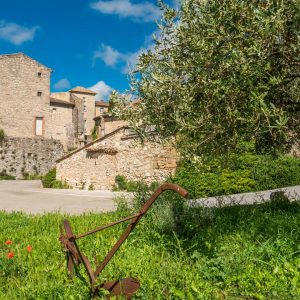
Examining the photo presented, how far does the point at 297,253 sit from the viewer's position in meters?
6.10

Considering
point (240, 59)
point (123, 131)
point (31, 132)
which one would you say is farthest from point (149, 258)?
point (31, 132)

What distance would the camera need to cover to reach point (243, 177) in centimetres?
1798

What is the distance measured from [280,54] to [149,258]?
376 centimetres

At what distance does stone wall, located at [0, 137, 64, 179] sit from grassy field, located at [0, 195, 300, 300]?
102 feet

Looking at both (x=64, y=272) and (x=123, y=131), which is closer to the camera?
(x=64, y=272)

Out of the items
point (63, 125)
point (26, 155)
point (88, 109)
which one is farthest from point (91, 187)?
point (88, 109)

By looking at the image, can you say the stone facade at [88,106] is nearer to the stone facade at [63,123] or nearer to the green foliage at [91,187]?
the stone facade at [63,123]

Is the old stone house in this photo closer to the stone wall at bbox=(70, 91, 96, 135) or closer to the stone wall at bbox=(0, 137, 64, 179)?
the stone wall at bbox=(0, 137, 64, 179)

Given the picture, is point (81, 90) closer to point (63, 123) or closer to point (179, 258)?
point (63, 123)

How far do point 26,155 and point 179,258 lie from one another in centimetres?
3671

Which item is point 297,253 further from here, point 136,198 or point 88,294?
point 136,198

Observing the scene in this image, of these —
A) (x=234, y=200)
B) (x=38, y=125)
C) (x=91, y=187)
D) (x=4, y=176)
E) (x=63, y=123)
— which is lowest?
(x=91, y=187)

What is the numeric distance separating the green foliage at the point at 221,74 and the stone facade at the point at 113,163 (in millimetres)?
12352

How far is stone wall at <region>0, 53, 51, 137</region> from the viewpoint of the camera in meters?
44.2
